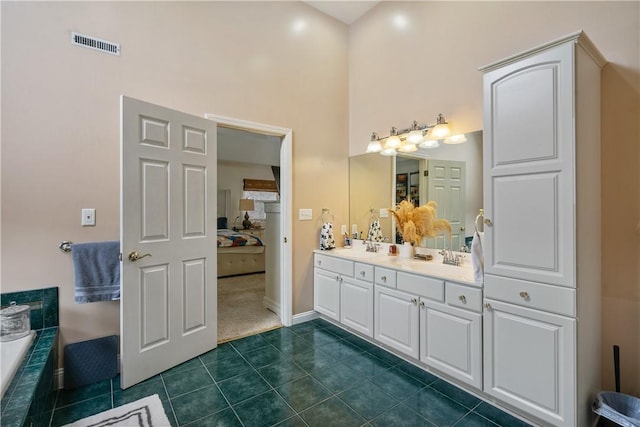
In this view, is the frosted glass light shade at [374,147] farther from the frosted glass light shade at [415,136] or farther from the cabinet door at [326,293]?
the cabinet door at [326,293]

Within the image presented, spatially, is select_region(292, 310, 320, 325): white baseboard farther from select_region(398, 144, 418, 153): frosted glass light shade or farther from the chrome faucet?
select_region(398, 144, 418, 153): frosted glass light shade

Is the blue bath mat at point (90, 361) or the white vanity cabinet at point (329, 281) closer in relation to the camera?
the blue bath mat at point (90, 361)

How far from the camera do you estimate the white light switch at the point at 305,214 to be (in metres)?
3.34

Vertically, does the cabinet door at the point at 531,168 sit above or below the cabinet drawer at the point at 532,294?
above

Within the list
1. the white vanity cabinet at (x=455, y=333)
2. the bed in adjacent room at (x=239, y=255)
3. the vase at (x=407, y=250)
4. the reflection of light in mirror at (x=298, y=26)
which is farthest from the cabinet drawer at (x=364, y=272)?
the bed in adjacent room at (x=239, y=255)

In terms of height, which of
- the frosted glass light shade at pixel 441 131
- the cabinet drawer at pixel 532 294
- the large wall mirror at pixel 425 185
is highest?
the frosted glass light shade at pixel 441 131

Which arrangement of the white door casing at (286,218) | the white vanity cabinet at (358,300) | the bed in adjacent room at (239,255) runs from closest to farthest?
1. the white vanity cabinet at (358,300)
2. the white door casing at (286,218)
3. the bed in adjacent room at (239,255)

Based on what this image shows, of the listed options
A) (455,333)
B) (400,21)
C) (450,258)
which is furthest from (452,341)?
(400,21)

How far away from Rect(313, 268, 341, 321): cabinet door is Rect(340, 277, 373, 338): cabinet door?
8cm

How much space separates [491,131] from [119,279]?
2.83 m

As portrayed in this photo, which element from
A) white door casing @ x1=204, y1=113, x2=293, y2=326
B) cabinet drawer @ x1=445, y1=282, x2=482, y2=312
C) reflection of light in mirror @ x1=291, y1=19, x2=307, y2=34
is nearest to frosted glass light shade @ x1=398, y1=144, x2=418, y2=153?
white door casing @ x1=204, y1=113, x2=293, y2=326

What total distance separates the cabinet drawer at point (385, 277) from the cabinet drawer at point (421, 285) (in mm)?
63

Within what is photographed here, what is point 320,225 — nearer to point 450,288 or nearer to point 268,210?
point 268,210

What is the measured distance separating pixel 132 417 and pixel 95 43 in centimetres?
266
